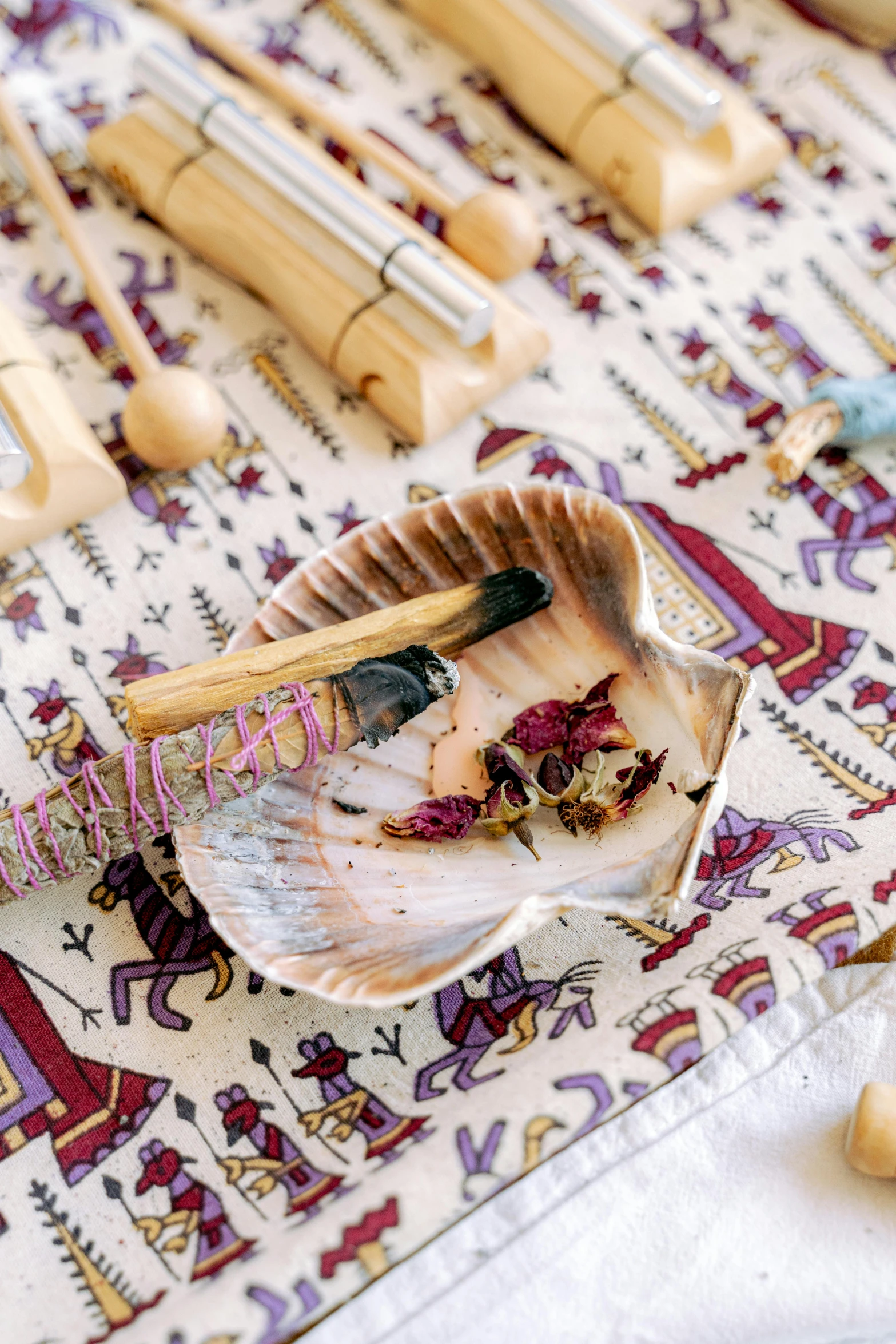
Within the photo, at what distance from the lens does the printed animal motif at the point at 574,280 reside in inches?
26.2

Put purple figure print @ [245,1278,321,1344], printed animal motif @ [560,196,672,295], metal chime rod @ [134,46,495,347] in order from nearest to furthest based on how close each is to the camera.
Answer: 1. purple figure print @ [245,1278,321,1344]
2. metal chime rod @ [134,46,495,347]
3. printed animal motif @ [560,196,672,295]

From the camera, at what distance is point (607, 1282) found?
402 mm

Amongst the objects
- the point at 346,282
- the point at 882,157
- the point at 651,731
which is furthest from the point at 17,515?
the point at 882,157

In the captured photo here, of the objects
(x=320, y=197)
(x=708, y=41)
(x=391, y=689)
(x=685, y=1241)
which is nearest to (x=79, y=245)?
(x=320, y=197)

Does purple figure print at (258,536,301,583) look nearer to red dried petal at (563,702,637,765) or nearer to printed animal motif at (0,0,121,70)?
red dried petal at (563,702,637,765)

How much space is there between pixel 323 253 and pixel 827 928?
1.49 ft

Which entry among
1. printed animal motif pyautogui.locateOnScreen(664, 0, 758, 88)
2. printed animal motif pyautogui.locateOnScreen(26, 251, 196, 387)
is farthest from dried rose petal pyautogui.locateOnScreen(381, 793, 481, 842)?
printed animal motif pyautogui.locateOnScreen(664, 0, 758, 88)

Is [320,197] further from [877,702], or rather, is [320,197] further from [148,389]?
[877,702]

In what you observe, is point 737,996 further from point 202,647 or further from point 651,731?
Answer: point 202,647

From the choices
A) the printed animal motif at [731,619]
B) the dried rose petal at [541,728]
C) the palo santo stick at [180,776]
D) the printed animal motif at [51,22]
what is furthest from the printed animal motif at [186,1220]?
the printed animal motif at [51,22]

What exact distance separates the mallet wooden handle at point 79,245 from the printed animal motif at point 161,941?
0.27m

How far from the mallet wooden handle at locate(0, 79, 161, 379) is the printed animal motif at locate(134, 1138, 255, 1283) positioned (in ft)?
1.29

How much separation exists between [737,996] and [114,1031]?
10.1 inches

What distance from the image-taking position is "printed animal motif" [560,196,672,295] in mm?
678
